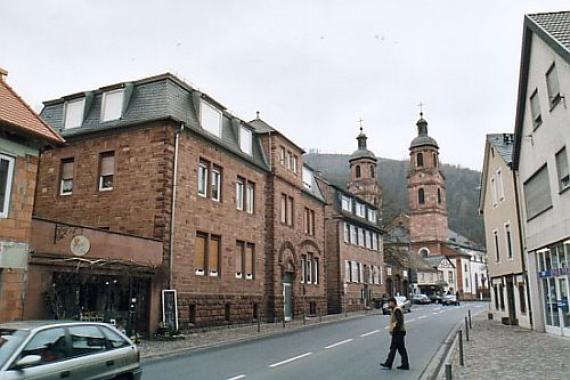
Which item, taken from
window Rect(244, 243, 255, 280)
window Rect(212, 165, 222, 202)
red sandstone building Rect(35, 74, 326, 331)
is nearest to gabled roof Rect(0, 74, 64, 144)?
red sandstone building Rect(35, 74, 326, 331)

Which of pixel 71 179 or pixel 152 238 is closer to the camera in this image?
pixel 152 238

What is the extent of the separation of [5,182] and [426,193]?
3338 inches

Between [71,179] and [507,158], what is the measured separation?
19839mm

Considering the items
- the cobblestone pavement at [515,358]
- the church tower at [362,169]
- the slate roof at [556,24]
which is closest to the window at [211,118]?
the slate roof at [556,24]

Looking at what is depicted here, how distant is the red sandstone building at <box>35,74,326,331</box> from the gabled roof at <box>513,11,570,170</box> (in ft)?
42.2

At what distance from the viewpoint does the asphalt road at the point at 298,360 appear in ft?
37.0

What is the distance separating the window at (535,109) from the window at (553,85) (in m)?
1.36

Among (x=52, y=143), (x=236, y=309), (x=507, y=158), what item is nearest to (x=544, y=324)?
(x=507, y=158)

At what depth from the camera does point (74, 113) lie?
78.7 ft

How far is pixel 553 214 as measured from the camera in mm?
18141

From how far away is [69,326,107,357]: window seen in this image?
695 cm

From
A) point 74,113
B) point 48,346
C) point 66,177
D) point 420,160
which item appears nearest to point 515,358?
point 48,346

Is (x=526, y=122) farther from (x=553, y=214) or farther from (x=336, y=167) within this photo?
(x=336, y=167)

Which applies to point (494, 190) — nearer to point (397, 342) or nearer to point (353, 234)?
point (397, 342)
